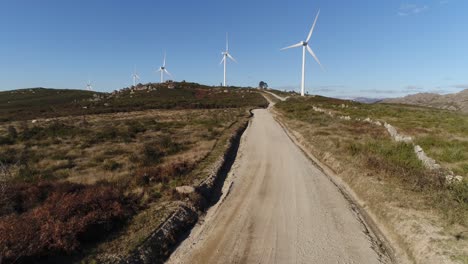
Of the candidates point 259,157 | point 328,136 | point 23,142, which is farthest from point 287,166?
point 23,142

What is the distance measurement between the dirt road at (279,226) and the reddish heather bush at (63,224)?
2930 mm

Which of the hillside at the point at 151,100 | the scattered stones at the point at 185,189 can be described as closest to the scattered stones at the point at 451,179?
the scattered stones at the point at 185,189

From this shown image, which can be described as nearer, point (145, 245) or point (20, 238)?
point (20, 238)

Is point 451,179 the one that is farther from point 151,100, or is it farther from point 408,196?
point 151,100

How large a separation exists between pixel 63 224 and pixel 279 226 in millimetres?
7376

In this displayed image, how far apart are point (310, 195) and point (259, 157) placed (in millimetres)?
9221

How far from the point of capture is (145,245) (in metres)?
10.2

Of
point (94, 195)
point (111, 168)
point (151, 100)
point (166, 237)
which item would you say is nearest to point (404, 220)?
point (166, 237)

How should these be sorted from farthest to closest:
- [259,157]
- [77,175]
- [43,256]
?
1. [259,157]
2. [77,175]
3. [43,256]

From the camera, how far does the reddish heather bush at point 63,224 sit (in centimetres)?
902

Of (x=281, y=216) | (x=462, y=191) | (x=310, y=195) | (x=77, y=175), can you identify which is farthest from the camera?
(x=77, y=175)

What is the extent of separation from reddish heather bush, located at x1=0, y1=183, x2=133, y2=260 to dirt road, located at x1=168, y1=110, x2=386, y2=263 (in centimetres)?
293

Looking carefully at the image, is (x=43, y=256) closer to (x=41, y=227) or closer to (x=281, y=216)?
(x=41, y=227)

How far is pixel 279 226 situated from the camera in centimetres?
1208
